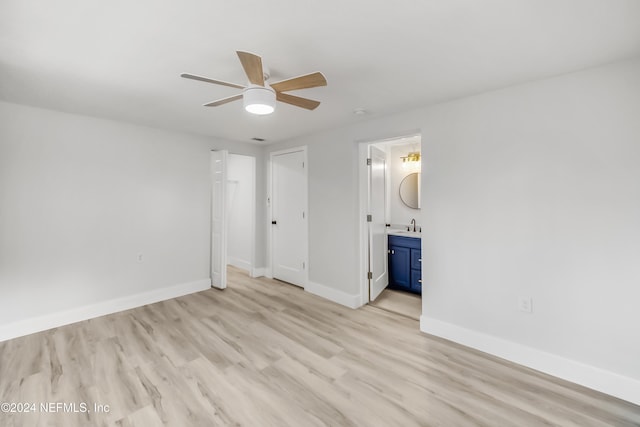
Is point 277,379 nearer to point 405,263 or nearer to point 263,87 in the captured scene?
point 263,87

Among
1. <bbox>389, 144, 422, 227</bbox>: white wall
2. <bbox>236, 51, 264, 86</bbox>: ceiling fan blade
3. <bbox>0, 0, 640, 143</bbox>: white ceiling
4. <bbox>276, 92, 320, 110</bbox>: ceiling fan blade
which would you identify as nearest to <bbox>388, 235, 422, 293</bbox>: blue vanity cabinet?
<bbox>389, 144, 422, 227</bbox>: white wall

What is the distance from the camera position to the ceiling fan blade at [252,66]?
4.91ft

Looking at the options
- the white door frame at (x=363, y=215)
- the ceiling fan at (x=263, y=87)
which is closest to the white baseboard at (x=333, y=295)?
the white door frame at (x=363, y=215)

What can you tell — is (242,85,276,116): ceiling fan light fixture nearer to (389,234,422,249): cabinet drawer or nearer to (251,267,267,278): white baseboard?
(389,234,422,249): cabinet drawer

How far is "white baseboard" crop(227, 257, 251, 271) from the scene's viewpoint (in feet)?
17.0

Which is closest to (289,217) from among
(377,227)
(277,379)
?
(377,227)

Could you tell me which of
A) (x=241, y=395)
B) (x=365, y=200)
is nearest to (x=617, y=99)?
(x=365, y=200)

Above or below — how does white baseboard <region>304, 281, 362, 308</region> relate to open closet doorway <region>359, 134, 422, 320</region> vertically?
below

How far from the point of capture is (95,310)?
319cm

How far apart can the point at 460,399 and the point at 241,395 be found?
1.50 metres

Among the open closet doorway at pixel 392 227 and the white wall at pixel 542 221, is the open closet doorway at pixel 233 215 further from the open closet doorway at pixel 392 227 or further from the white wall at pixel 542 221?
the white wall at pixel 542 221

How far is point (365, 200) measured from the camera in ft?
11.7

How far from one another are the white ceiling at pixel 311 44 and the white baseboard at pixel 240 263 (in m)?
3.28

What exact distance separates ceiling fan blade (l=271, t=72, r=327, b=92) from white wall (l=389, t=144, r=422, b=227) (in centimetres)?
325
